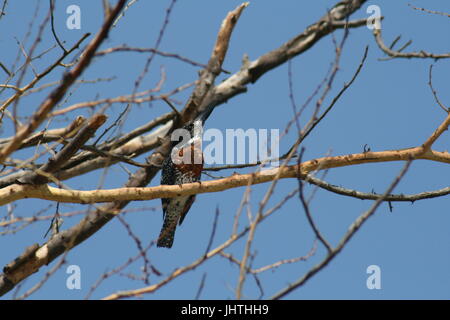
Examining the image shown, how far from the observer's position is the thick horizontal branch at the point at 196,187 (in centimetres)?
398

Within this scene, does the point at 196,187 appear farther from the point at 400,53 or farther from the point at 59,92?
the point at 59,92

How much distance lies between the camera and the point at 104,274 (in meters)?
2.73

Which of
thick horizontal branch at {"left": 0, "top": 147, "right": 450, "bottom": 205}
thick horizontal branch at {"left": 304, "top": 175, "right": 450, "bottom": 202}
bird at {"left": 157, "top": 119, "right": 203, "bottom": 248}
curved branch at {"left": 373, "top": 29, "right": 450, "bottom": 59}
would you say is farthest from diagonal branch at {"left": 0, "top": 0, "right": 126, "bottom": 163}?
bird at {"left": 157, "top": 119, "right": 203, "bottom": 248}

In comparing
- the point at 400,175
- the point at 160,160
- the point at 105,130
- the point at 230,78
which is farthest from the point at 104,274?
the point at 230,78

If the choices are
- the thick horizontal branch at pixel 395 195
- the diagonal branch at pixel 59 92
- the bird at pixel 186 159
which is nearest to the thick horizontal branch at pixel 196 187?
the thick horizontal branch at pixel 395 195

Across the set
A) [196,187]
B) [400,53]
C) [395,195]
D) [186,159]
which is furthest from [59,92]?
[186,159]

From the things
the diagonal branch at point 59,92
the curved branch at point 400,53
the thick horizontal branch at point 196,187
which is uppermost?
the curved branch at point 400,53

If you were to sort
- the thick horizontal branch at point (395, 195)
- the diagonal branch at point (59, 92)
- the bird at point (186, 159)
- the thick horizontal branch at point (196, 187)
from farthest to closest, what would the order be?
1. the bird at point (186, 159)
2. the thick horizontal branch at point (395, 195)
3. the thick horizontal branch at point (196, 187)
4. the diagonal branch at point (59, 92)

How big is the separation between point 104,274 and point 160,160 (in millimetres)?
3458

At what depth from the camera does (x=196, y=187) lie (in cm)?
433

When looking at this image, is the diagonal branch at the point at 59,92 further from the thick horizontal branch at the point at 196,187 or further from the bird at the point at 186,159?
the bird at the point at 186,159

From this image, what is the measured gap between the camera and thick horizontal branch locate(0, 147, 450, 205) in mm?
3984

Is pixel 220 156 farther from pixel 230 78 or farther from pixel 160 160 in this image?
pixel 230 78
